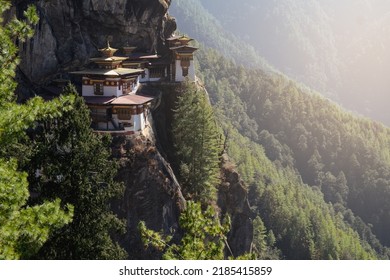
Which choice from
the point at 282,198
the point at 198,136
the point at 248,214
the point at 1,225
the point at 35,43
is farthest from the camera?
the point at 282,198

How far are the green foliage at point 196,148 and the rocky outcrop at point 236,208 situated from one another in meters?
4.26

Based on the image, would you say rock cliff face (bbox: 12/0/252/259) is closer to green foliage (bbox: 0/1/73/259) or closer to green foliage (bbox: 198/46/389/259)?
green foliage (bbox: 0/1/73/259)

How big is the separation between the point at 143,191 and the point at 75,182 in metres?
16.6

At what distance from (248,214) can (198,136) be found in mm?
13804

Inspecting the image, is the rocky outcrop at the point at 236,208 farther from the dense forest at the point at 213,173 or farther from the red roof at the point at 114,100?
the red roof at the point at 114,100

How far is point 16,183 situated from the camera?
41.4ft

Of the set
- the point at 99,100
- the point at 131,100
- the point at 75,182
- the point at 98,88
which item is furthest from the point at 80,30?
the point at 75,182

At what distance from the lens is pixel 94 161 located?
21031 mm

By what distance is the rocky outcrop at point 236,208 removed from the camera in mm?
48719

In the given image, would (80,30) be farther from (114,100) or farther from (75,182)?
(75,182)

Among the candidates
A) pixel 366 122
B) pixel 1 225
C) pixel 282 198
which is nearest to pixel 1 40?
pixel 1 225

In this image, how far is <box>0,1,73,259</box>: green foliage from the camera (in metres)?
12.4

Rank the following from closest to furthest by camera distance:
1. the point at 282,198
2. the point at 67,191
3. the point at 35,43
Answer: the point at 67,191 → the point at 35,43 → the point at 282,198

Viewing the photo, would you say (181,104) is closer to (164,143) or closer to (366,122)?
(164,143)
